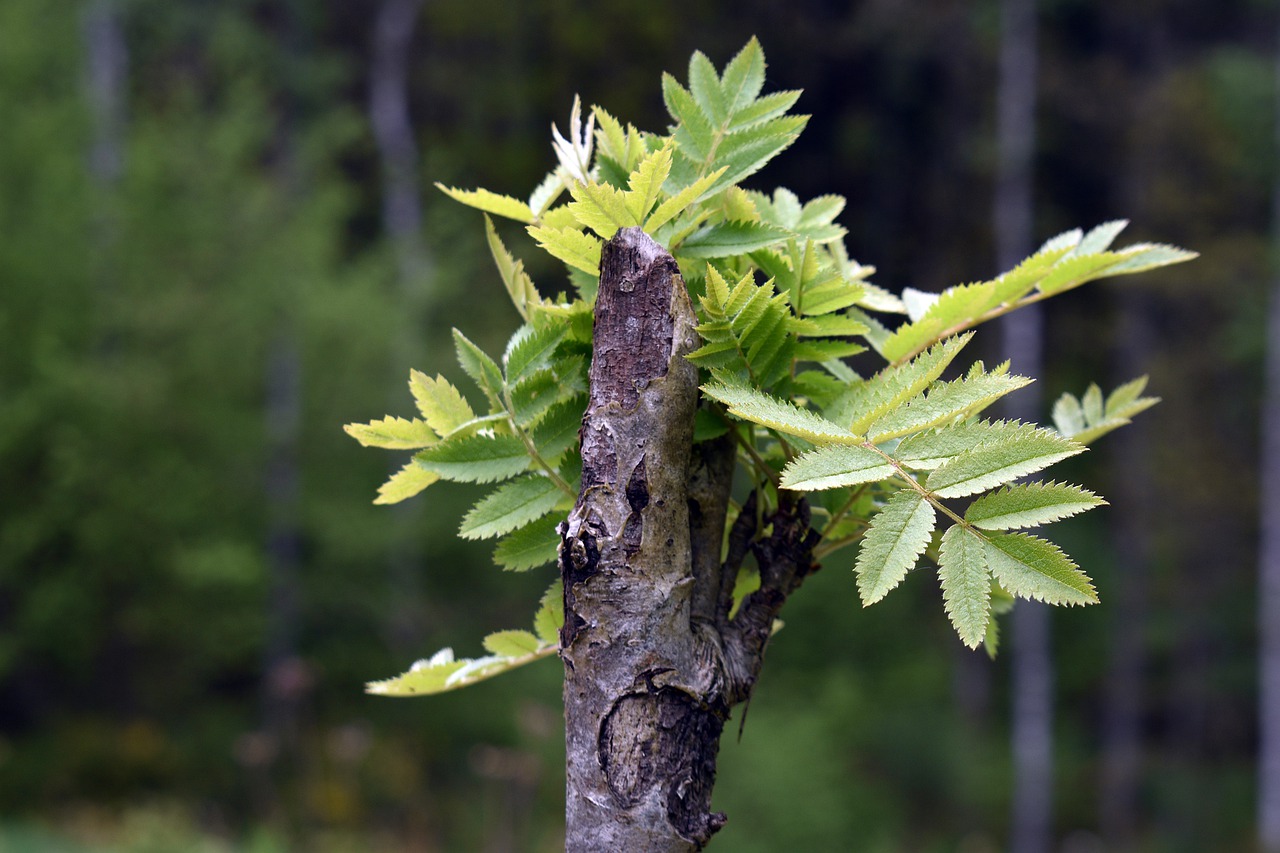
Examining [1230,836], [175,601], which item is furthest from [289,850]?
[1230,836]

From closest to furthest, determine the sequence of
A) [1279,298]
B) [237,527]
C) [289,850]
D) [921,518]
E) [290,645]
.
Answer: [921,518] → [289,850] → [1279,298] → [237,527] → [290,645]

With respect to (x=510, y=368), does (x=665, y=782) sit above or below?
below

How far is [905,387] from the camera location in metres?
0.76

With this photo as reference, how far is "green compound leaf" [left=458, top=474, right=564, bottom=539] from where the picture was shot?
0.88 meters

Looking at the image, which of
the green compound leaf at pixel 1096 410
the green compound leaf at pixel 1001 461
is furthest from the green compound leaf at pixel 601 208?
the green compound leaf at pixel 1096 410

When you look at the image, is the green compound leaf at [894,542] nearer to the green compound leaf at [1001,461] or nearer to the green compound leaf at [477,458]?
the green compound leaf at [1001,461]

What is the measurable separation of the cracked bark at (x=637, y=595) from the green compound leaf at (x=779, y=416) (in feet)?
0.23

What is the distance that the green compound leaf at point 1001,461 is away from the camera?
69 cm

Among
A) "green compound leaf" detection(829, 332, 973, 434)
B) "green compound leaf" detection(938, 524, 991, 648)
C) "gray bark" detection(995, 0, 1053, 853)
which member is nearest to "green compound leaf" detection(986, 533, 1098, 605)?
"green compound leaf" detection(938, 524, 991, 648)

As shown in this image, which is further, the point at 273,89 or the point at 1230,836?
the point at 273,89

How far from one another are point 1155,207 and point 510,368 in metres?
14.6

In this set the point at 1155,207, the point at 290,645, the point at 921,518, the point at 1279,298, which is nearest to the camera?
the point at 921,518

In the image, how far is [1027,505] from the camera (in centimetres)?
73

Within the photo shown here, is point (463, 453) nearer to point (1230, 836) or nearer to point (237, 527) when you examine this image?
point (237, 527)
